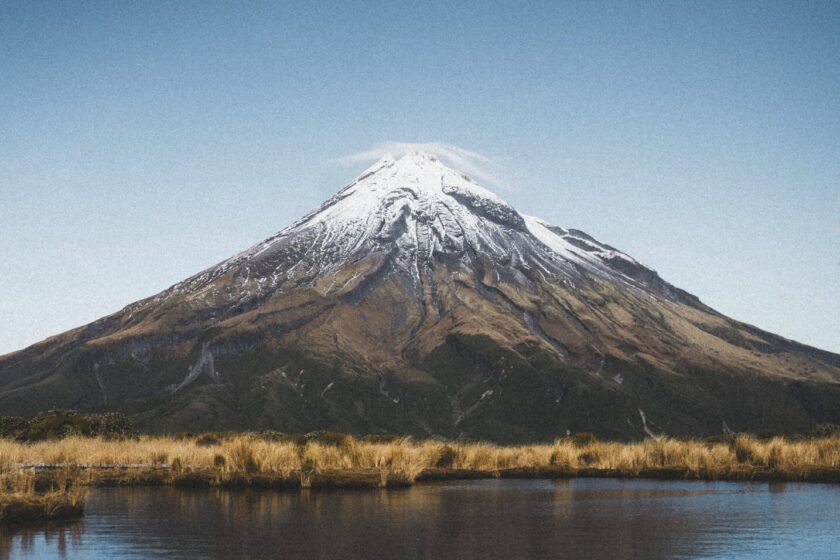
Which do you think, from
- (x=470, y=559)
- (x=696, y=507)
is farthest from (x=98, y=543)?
(x=696, y=507)

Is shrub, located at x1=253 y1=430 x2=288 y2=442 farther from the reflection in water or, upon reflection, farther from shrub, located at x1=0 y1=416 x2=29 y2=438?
the reflection in water

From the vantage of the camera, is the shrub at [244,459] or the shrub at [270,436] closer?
the shrub at [244,459]

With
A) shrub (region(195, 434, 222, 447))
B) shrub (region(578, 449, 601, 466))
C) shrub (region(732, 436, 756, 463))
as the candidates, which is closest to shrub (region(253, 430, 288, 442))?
shrub (region(195, 434, 222, 447))

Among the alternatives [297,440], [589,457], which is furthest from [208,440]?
[589,457]

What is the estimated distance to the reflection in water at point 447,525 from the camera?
65.5ft

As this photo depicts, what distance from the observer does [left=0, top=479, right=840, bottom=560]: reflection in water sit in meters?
20.0

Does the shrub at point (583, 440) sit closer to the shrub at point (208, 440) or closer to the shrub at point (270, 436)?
the shrub at point (270, 436)

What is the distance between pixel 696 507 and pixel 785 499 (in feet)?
13.7

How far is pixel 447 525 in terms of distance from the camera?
23.8m

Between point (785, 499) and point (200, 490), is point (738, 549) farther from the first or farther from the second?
point (200, 490)

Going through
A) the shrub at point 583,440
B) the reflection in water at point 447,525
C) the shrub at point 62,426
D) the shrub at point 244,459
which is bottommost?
the reflection in water at point 447,525

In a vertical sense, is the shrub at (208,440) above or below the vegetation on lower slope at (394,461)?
above

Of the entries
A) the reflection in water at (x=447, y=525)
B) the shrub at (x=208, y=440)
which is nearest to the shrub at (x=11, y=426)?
the shrub at (x=208, y=440)

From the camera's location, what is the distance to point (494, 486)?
36594mm
